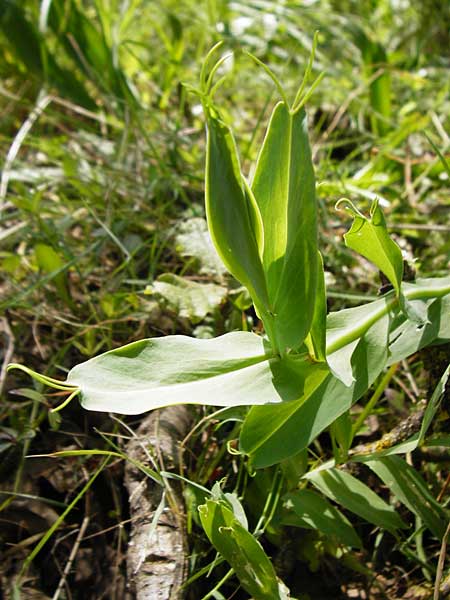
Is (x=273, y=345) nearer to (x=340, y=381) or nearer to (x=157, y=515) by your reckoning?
(x=340, y=381)

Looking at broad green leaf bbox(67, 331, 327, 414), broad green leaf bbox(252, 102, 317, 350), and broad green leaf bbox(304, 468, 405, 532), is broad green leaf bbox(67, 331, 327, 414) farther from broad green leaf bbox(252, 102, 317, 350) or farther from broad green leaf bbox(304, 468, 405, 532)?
broad green leaf bbox(304, 468, 405, 532)

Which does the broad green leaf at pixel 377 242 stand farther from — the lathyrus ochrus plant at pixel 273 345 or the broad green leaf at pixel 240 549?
the broad green leaf at pixel 240 549

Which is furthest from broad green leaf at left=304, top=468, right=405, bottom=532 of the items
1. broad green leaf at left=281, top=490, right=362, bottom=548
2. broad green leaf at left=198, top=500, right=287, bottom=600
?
broad green leaf at left=198, top=500, right=287, bottom=600

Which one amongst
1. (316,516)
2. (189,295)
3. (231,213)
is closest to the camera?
(231,213)

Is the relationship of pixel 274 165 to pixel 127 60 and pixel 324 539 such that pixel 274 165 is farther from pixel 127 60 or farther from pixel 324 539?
pixel 127 60

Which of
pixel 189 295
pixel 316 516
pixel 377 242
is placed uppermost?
pixel 377 242

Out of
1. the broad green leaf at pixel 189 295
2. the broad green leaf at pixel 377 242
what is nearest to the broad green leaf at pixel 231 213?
the broad green leaf at pixel 377 242

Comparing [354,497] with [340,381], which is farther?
[354,497]

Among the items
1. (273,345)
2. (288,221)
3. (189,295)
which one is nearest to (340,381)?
(273,345)
